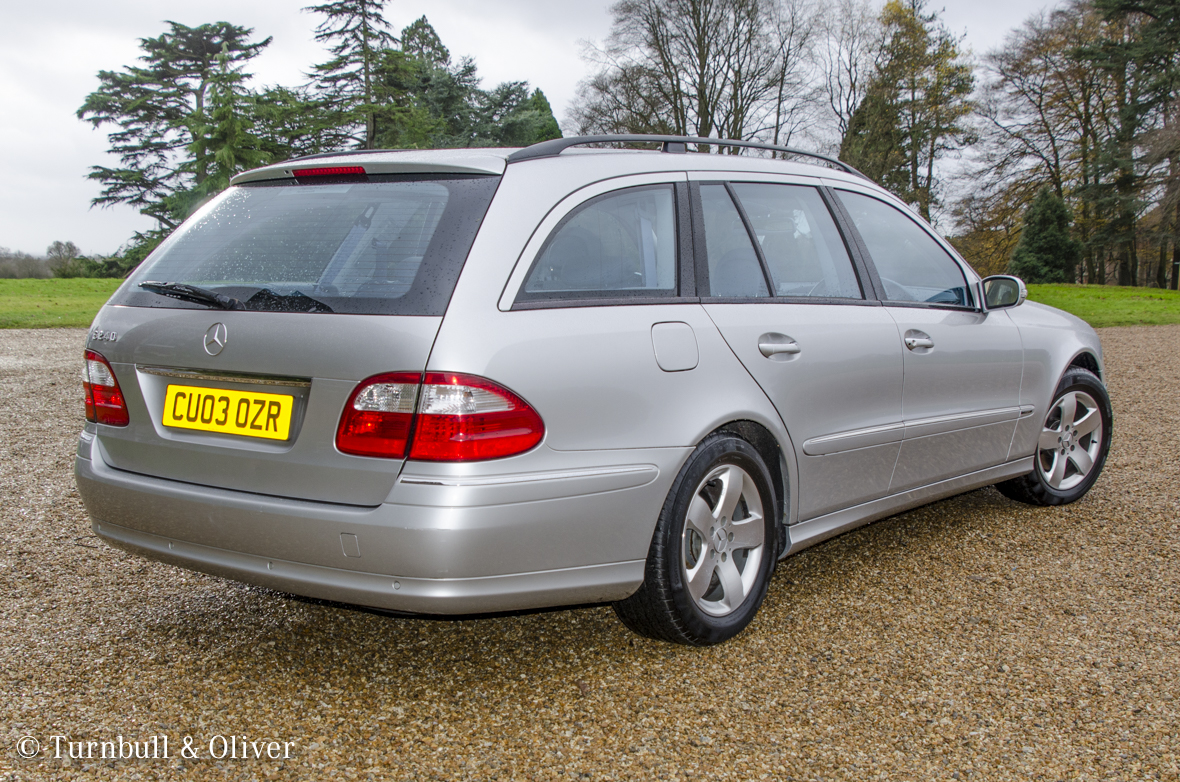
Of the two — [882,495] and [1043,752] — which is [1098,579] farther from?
[1043,752]

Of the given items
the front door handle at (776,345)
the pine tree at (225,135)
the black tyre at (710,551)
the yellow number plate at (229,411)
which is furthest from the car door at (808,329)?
the pine tree at (225,135)

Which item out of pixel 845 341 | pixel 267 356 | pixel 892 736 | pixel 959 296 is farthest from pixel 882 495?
pixel 267 356

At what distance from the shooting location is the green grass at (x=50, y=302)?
17.0 meters

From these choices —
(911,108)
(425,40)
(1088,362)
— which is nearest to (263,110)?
(425,40)

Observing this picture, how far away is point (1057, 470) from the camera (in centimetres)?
474

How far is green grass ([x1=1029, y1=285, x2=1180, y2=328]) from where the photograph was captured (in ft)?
62.2

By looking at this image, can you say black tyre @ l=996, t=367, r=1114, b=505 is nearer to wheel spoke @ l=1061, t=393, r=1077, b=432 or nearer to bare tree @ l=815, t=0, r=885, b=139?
wheel spoke @ l=1061, t=393, r=1077, b=432

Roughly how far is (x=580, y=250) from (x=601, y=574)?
0.93 m

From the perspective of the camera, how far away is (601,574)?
101 inches

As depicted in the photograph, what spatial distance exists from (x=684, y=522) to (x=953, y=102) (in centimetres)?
3596

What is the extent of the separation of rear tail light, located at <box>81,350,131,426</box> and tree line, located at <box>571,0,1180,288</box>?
30124 mm

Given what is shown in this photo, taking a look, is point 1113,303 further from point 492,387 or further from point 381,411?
point 381,411

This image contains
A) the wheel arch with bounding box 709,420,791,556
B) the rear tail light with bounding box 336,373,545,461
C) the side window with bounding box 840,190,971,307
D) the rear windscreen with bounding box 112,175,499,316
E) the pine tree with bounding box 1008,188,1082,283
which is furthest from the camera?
the pine tree with bounding box 1008,188,1082,283

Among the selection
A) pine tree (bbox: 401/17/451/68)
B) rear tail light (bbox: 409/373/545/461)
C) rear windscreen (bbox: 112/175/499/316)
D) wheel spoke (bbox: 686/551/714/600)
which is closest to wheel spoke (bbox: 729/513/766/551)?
wheel spoke (bbox: 686/551/714/600)
